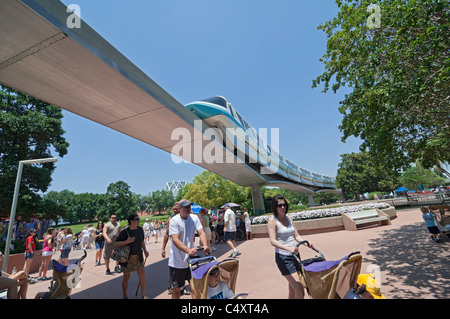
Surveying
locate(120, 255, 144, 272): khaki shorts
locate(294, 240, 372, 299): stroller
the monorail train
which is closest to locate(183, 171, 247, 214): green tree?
the monorail train

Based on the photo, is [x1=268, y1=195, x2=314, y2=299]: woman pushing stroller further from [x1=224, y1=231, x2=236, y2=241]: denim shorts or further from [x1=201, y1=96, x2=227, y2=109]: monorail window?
[x1=201, y1=96, x2=227, y2=109]: monorail window

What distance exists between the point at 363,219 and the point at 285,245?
10.2 m

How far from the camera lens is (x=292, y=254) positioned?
9.18 feet

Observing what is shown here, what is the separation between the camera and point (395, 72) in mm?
5473

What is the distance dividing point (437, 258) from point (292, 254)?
4.99 m

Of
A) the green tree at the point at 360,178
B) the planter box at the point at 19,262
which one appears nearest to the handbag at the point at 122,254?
the planter box at the point at 19,262

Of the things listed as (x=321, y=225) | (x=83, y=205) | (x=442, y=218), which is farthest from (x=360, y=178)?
(x=83, y=205)

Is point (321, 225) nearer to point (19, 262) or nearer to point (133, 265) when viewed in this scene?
point (133, 265)

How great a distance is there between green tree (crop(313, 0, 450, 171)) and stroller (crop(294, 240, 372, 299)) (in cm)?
436

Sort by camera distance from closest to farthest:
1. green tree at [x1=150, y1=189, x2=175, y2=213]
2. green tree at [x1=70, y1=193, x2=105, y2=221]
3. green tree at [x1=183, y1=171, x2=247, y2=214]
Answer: green tree at [x1=183, y1=171, x2=247, y2=214]
green tree at [x1=70, y1=193, x2=105, y2=221]
green tree at [x1=150, y1=189, x2=175, y2=213]

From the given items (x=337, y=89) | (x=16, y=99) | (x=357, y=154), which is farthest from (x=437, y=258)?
(x=357, y=154)

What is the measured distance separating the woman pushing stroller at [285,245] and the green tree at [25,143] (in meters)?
19.7

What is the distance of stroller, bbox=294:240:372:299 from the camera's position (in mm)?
2273
